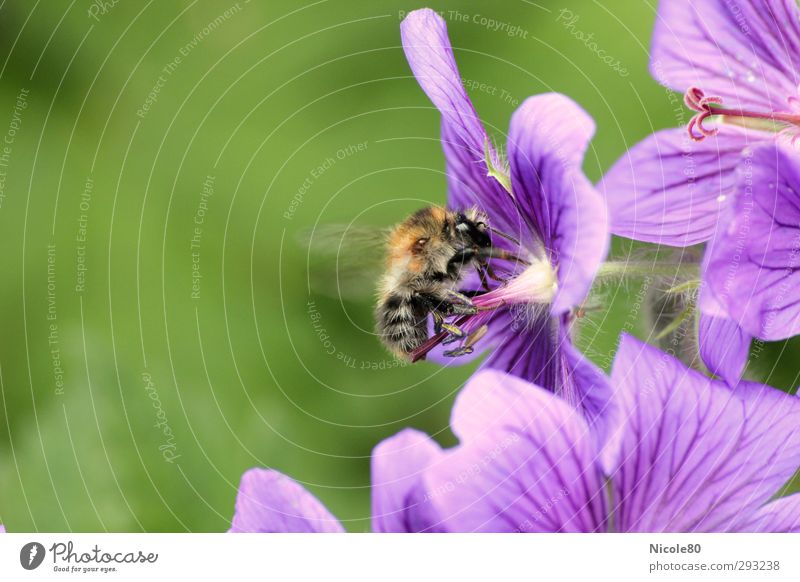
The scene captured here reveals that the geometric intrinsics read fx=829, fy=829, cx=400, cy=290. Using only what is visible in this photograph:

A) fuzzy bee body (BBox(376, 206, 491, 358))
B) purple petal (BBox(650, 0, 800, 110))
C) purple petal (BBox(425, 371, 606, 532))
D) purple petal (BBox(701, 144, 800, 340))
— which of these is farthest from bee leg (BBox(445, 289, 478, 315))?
purple petal (BBox(650, 0, 800, 110))

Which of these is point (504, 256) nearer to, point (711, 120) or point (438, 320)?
point (438, 320)

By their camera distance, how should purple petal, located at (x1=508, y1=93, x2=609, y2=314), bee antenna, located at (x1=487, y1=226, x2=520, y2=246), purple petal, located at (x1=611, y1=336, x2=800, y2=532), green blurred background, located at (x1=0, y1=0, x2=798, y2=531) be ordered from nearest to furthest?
purple petal, located at (x1=508, y1=93, x2=609, y2=314) → purple petal, located at (x1=611, y1=336, x2=800, y2=532) → bee antenna, located at (x1=487, y1=226, x2=520, y2=246) → green blurred background, located at (x1=0, y1=0, x2=798, y2=531)

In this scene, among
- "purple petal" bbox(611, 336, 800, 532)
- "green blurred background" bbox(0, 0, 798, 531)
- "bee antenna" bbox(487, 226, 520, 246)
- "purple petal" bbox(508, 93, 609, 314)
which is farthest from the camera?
"green blurred background" bbox(0, 0, 798, 531)

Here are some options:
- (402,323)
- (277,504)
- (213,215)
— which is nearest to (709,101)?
(402,323)

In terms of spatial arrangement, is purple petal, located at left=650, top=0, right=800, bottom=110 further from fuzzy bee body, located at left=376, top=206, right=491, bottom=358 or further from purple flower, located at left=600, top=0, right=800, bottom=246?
fuzzy bee body, located at left=376, top=206, right=491, bottom=358
